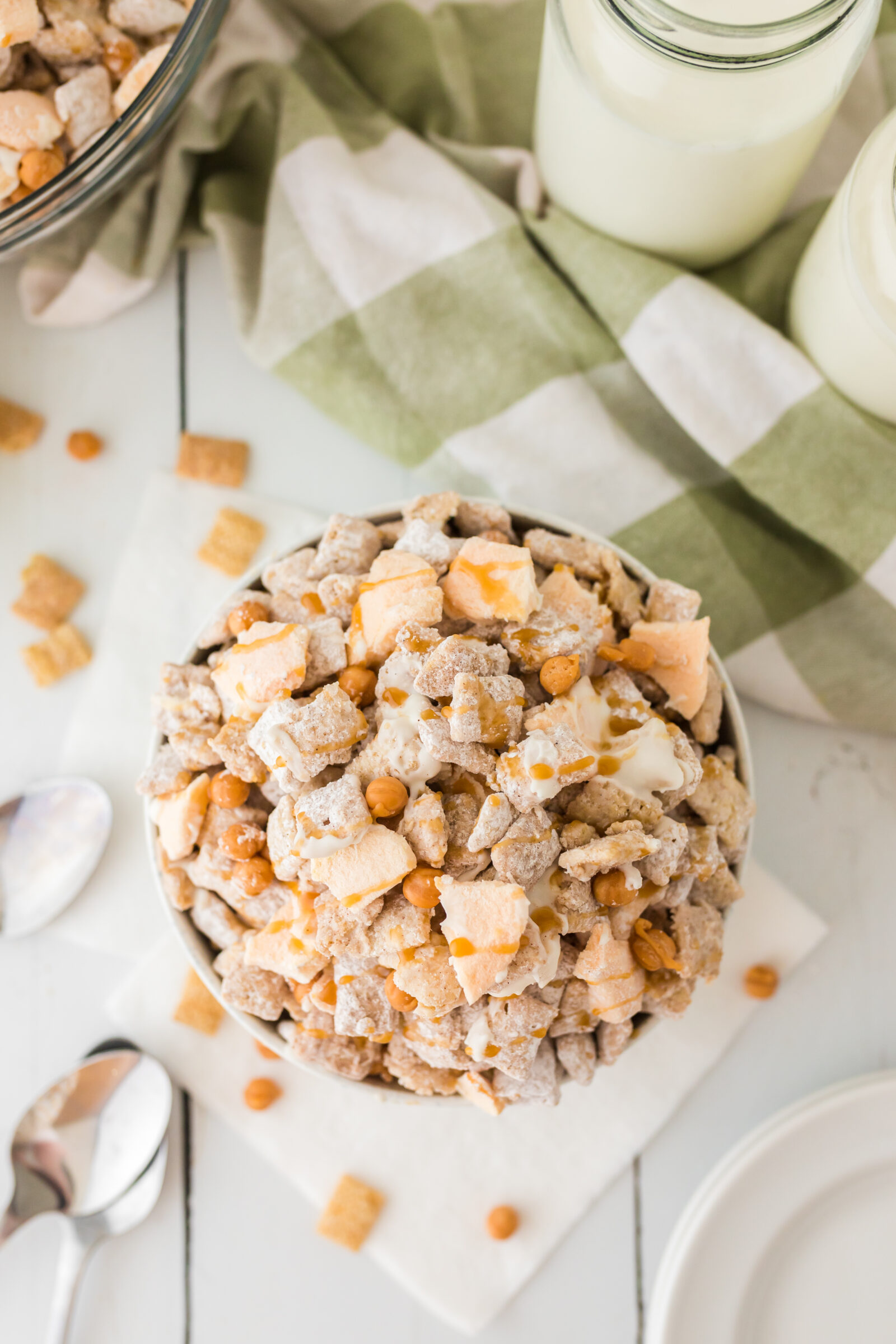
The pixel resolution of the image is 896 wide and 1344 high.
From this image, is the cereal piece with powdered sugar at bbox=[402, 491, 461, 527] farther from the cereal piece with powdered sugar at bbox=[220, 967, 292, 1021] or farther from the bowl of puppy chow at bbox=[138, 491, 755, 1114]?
the cereal piece with powdered sugar at bbox=[220, 967, 292, 1021]

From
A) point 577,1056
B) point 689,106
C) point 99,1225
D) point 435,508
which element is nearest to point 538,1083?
point 577,1056

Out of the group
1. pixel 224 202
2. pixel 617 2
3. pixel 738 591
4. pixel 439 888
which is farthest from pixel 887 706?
pixel 224 202

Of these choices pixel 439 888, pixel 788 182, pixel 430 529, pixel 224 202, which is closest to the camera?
pixel 439 888

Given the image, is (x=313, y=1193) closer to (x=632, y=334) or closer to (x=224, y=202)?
(x=632, y=334)

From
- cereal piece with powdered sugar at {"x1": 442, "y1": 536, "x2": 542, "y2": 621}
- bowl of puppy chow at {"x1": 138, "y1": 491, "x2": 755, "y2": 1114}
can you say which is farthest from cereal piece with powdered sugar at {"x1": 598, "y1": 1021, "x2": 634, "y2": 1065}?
cereal piece with powdered sugar at {"x1": 442, "y1": 536, "x2": 542, "y2": 621}

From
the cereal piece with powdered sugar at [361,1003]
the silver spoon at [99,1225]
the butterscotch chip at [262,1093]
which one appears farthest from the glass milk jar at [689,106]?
the silver spoon at [99,1225]

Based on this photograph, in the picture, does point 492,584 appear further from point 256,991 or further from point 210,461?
point 210,461
